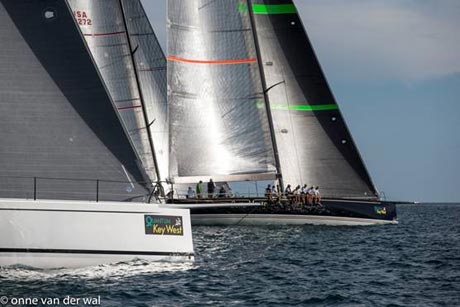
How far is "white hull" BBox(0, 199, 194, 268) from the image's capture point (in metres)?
16.7

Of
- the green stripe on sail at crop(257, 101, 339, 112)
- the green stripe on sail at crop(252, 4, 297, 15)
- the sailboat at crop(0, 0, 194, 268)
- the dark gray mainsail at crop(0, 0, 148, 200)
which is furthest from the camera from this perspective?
the green stripe on sail at crop(252, 4, 297, 15)

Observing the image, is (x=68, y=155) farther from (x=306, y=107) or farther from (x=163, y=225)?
(x=306, y=107)

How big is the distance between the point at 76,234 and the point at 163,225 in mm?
1834

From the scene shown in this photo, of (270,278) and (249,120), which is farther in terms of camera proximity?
(249,120)

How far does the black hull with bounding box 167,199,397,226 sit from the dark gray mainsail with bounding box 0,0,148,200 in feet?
60.6

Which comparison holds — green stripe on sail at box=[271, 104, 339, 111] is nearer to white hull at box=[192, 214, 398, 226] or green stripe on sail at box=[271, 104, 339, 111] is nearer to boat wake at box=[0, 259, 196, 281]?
white hull at box=[192, 214, 398, 226]

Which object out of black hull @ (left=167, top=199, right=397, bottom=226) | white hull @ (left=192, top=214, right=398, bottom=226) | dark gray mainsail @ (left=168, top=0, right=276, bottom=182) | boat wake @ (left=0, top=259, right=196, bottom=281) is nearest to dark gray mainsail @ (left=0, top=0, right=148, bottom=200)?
boat wake @ (left=0, top=259, right=196, bottom=281)

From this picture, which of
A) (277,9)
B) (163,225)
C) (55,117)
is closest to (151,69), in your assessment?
(277,9)

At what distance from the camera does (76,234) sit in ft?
56.0

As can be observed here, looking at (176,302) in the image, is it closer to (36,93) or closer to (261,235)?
(36,93)

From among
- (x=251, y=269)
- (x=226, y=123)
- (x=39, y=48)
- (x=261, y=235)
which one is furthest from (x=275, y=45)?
(x=39, y=48)

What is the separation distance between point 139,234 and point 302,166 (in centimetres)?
2290

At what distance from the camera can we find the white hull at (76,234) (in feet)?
54.7

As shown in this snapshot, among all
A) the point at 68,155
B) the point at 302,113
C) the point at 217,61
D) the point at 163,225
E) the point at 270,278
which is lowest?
the point at 270,278
